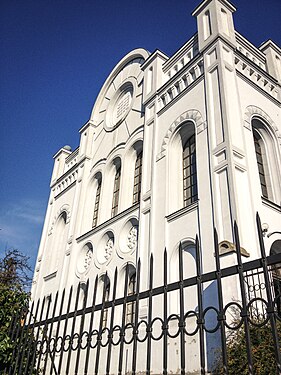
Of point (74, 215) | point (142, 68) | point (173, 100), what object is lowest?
point (74, 215)

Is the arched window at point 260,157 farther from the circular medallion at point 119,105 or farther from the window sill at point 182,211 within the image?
the circular medallion at point 119,105

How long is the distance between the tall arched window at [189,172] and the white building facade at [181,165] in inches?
1.5

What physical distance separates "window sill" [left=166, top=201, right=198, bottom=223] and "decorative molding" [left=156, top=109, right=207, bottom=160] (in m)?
2.36

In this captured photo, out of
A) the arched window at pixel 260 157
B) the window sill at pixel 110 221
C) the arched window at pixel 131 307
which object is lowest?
the arched window at pixel 131 307

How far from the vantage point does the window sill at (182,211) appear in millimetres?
9603

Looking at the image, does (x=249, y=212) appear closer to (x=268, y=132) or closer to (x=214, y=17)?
(x=268, y=132)

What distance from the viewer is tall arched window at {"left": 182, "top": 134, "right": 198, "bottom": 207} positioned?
10.8m

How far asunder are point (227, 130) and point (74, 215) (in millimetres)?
9263

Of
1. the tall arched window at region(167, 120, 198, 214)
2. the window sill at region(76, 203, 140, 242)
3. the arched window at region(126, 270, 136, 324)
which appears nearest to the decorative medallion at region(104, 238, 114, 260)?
the window sill at region(76, 203, 140, 242)

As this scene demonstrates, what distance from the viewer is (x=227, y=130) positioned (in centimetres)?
930

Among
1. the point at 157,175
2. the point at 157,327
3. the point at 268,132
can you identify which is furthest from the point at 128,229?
the point at 268,132

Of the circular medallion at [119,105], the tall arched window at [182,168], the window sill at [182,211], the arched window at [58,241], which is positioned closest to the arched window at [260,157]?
the tall arched window at [182,168]

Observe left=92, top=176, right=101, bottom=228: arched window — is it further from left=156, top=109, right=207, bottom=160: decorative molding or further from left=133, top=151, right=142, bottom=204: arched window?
left=156, top=109, right=207, bottom=160: decorative molding

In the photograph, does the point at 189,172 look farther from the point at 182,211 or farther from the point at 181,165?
the point at 182,211
